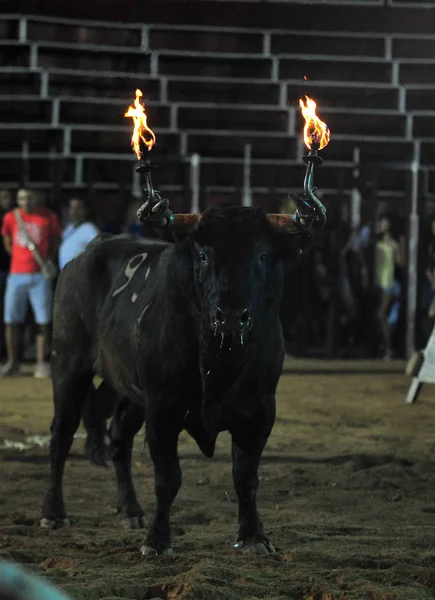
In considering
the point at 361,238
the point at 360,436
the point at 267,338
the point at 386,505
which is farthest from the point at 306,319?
the point at 267,338

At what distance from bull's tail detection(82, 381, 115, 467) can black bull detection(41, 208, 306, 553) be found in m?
0.66

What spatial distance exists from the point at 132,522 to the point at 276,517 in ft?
2.39

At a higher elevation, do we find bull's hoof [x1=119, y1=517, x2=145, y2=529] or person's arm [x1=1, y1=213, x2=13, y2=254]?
person's arm [x1=1, y1=213, x2=13, y2=254]

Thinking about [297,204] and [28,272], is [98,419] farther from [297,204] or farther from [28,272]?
[28,272]

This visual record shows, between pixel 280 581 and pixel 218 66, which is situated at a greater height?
pixel 218 66

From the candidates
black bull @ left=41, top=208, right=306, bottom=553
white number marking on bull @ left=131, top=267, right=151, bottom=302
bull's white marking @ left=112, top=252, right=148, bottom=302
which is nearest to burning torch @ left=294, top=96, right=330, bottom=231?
black bull @ left=41, top=208, right=306, bottom=553

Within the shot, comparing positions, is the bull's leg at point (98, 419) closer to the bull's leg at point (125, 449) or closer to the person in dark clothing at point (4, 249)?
the bull's leg at point (125, 449)

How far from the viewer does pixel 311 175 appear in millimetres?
5363

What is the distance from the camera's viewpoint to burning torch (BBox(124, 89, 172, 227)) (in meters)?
5.16

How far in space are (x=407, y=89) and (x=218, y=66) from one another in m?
3.31

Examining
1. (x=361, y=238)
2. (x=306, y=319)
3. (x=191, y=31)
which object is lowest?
(x=306, y=319)

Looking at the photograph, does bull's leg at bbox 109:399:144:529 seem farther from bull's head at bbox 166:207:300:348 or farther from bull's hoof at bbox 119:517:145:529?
bull's head at bbox 166:207:300:348

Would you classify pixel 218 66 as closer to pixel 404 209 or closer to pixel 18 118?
pixel 18 118

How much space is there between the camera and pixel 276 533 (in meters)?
5.52
